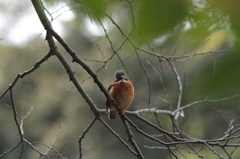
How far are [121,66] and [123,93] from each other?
4.17 metres

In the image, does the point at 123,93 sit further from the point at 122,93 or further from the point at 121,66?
the point at 121,66

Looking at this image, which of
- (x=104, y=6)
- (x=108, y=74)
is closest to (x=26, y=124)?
(x=108, y=74)

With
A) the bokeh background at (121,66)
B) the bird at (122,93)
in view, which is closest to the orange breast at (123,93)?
the bird at (122,93)

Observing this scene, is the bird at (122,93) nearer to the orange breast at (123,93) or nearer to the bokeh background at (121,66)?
the orange breast at (123,93)

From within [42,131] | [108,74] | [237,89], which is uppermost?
[108,74]

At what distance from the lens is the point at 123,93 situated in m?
3.08

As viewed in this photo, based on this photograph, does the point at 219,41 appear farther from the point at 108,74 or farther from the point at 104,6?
the point at 108,74

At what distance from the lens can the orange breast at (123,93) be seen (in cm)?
305

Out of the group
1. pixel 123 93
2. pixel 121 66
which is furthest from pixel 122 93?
pixel 121 66

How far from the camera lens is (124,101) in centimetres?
306

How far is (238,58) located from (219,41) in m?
0.03

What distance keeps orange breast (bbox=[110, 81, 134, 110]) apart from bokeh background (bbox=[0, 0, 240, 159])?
293 millimetres

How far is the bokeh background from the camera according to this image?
0.22 m

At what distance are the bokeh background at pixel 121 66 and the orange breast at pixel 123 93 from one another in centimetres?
29
